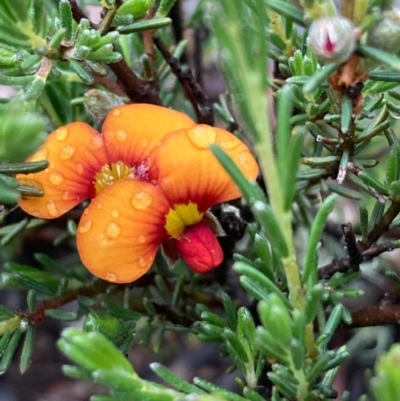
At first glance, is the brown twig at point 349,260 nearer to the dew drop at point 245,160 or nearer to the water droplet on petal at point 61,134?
the dew drop at point 245,160

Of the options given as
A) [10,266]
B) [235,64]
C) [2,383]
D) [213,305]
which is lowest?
[2,383]

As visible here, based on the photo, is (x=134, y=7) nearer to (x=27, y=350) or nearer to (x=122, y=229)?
(x=122, y=229)

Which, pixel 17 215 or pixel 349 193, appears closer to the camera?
pixel 349 193

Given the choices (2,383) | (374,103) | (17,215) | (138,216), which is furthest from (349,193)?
(2,383)

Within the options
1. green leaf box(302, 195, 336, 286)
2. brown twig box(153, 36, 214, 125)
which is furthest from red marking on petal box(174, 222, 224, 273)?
brown twig box(153, 36, 214, 125)

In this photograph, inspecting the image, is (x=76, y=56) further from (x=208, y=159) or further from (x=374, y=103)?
(x=374, y=103)

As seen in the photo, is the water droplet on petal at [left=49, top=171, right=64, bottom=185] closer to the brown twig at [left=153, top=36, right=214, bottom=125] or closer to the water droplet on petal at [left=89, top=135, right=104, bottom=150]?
the water droplet on petal at [left=89, top=135, right=104, bottom=150]

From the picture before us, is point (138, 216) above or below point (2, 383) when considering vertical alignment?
above
